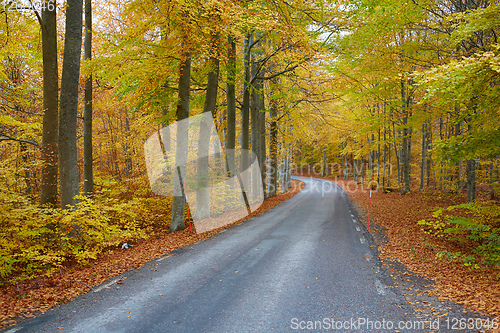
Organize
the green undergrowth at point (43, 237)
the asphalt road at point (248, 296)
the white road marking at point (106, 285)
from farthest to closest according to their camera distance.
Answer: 1. the green undergrowth at point (43, 237)
2. the white road marking at point (106, 285)
3. the asphalt road at point (248, 296)

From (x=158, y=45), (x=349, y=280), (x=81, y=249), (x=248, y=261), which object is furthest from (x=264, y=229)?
(x=158, y=45)

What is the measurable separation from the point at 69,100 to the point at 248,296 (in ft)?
21.8

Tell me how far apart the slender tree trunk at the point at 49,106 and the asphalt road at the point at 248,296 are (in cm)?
411

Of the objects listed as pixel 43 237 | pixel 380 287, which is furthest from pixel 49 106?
pixel 380 287

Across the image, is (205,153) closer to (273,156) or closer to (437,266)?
(437,266)

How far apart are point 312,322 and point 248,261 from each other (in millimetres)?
2924

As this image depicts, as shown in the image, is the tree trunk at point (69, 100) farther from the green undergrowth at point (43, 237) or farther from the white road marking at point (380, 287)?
the white road marking at point (380, 287)

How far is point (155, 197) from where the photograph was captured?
13203mm

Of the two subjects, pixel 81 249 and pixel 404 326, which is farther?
pixel 81 249

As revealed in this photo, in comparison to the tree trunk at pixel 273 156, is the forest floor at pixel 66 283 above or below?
below

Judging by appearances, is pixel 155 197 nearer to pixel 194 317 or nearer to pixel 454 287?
pixel 194 317

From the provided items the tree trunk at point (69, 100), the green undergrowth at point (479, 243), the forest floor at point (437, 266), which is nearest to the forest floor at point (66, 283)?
the tree trunk at point (69, 100)

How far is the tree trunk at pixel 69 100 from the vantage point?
22.5ft

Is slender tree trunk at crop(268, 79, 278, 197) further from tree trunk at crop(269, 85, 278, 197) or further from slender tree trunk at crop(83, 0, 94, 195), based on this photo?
slender tree trunk at crop(83, 0, 94, 195)
